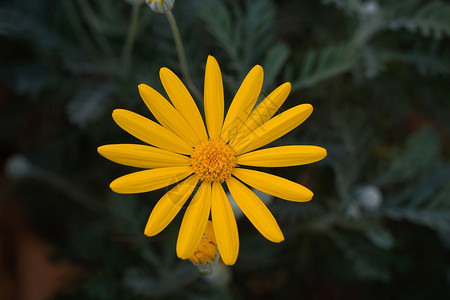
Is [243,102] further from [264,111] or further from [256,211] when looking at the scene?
[256,211]

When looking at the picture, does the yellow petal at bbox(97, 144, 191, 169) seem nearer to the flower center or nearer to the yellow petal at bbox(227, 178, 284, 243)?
the flower center

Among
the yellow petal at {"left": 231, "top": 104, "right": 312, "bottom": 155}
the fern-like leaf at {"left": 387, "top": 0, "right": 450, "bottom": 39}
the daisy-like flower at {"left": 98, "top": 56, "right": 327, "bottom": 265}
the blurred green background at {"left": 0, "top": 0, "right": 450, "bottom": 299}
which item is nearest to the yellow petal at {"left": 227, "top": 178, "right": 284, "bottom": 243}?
the daisy-like flower at {"left": 98, "top": 56, "right": 327, "bottom": 265}

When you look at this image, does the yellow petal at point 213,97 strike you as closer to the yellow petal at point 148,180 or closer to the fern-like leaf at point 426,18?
the yellow petal at point 148,180

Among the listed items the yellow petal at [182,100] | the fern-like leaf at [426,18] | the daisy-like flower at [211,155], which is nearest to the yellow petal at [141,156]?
the daisy-like flower at [211,155]

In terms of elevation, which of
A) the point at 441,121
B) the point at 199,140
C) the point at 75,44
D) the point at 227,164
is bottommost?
the point at 227,164

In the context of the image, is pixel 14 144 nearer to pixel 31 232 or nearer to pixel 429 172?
pixel 31 232

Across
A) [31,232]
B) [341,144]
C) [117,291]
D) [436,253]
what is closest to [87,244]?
[117,291]
